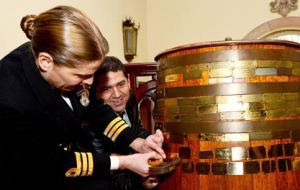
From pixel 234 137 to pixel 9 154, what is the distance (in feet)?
2.45

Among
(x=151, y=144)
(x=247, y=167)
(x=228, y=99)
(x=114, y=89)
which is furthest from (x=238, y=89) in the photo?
(x=114, y=89)

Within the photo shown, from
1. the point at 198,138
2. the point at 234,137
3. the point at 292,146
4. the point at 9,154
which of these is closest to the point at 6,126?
the point at 9,154

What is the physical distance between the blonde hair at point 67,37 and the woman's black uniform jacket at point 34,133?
0.10 m

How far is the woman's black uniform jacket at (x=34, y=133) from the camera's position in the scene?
3.93ft

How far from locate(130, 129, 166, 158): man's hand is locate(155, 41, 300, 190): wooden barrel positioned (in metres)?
0.15

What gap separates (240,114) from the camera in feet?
3.80

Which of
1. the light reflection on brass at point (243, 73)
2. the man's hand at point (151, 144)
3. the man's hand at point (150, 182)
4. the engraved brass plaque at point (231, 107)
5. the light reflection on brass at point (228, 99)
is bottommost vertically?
the man's hand at point (150, 182)

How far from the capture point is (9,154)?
121cm

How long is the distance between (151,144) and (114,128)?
0.28 metres

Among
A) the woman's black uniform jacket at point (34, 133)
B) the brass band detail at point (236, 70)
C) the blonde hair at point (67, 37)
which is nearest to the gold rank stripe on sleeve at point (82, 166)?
the woman's black uniform jacket at point (34, 133)

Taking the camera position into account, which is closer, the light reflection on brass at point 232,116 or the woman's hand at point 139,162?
the light reflection on brass at point 232,116

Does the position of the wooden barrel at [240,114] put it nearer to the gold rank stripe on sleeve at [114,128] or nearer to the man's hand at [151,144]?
the man's hand at [151,144]

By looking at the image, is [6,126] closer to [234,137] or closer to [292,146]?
[234,137]

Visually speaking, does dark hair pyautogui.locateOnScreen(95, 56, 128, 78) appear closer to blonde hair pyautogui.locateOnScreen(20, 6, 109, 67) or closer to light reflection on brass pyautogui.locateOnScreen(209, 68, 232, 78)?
blonde hair pyautogui.locateOnScreen(20, 6, 109, 67)
